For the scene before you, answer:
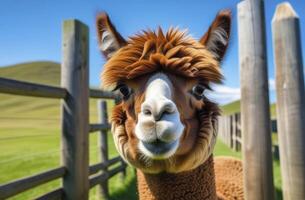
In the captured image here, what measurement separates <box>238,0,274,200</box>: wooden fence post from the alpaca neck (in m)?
0.77

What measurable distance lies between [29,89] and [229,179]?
8.48 ft

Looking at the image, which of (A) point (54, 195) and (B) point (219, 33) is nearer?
(B) point (219, 33)

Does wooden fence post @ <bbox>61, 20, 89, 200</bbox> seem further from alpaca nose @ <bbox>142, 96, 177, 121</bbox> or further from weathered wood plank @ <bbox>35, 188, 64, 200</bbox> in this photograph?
alpaca nose @ <bbox>142, 96, 177, 121</bbox>

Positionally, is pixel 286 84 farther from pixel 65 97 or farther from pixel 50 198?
pixel 50 198

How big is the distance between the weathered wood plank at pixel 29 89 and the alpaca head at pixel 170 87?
1.13 m

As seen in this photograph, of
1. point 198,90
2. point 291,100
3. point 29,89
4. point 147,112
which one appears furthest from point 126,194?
point 147,112

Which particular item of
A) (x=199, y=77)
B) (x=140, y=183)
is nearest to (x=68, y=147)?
(x=140, y=183)

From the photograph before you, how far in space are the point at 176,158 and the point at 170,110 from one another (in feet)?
1.76

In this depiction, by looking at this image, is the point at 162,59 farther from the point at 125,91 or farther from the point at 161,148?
the point at 161,148

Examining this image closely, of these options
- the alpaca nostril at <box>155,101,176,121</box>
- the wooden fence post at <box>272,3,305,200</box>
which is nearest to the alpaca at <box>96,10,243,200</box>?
the alpaca nostril at <box>155,101,176,121</box>

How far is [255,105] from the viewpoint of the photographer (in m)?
3.07

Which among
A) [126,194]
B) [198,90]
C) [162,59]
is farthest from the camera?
[126,194]

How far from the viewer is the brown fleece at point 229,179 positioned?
367cm

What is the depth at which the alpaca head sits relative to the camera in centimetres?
211
